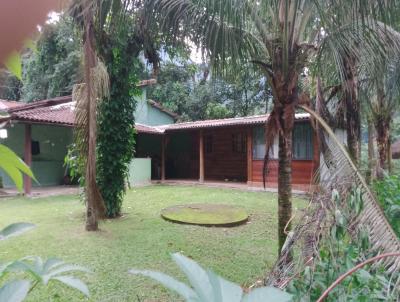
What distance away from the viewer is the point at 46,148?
590 inches

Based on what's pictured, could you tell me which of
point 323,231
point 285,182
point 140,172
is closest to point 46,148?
point 140,172

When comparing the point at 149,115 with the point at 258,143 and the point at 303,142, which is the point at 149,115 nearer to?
the point at 258,143

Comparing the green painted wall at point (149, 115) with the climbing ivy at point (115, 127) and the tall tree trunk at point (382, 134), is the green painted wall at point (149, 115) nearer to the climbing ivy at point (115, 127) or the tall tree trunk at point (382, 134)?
the climbing ivy at point (115, 127)

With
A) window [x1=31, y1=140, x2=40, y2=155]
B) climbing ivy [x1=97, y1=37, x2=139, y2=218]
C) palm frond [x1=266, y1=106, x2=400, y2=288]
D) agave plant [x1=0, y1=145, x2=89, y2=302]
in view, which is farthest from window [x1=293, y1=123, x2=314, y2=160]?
agave plant [x1=0, y1=145, x2=89, y2=302]

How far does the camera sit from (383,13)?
364cm

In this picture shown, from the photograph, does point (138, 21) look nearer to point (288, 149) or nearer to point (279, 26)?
point (279, 26)

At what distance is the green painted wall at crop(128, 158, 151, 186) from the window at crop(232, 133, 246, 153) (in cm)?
414

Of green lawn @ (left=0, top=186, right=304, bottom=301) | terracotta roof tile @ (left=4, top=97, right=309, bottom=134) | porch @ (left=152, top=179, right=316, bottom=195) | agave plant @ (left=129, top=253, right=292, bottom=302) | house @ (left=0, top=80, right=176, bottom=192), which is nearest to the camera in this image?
agave plant @ (left=129, top=253, right=292, bottom=302)

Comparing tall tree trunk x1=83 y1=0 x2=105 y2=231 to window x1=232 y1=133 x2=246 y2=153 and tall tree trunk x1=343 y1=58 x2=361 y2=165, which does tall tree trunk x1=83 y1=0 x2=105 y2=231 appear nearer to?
tall tree trunk x1=343 y1=58 x2=361 y2=165

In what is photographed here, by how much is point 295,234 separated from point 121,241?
4.39m

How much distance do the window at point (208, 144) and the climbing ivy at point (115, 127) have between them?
10.1 m

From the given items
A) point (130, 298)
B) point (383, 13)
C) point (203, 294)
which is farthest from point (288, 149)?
point (203, 294)

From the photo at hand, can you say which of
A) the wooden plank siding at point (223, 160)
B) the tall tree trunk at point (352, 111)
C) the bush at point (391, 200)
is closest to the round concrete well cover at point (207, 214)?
the tall tree trunk at point (352, 111)

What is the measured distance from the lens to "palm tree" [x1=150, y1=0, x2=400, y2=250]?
4277 mm
